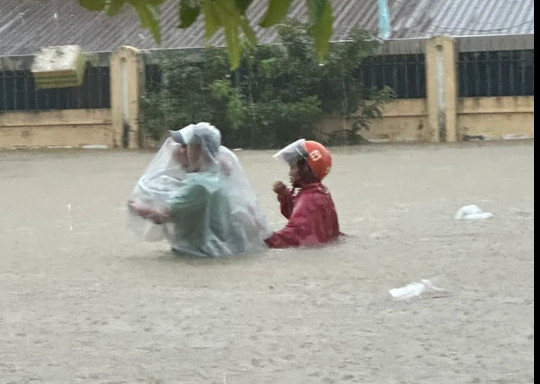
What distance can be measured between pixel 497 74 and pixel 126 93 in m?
6.54

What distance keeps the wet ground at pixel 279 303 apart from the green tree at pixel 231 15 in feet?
6.78

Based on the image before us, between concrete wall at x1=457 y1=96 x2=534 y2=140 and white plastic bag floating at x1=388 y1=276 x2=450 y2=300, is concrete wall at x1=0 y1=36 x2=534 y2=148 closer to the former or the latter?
concrete wall at x1=457 y1=96 x2=534 y2=140

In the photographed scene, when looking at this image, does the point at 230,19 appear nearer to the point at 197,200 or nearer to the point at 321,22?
the point at 321,22

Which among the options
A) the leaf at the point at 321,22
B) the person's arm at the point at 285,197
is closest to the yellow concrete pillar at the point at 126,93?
the person's arm at the point at 285,197

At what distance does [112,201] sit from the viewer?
12.5 meters

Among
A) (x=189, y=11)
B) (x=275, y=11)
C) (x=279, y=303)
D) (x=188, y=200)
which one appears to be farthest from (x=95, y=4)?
(x=188, y=200)

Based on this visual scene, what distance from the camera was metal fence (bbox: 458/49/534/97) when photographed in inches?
834

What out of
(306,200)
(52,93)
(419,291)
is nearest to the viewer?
(419,291)

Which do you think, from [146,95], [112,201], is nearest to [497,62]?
[146,95]

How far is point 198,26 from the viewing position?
2269 cm

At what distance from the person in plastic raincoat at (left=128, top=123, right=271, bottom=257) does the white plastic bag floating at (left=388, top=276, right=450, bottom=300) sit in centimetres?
165

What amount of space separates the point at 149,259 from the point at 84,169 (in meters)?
9.68

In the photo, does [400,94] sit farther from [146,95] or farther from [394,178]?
[394,178]

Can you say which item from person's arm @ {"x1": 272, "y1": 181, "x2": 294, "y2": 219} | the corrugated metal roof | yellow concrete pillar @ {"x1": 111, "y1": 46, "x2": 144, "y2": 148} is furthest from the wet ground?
the corrugated metal roof
